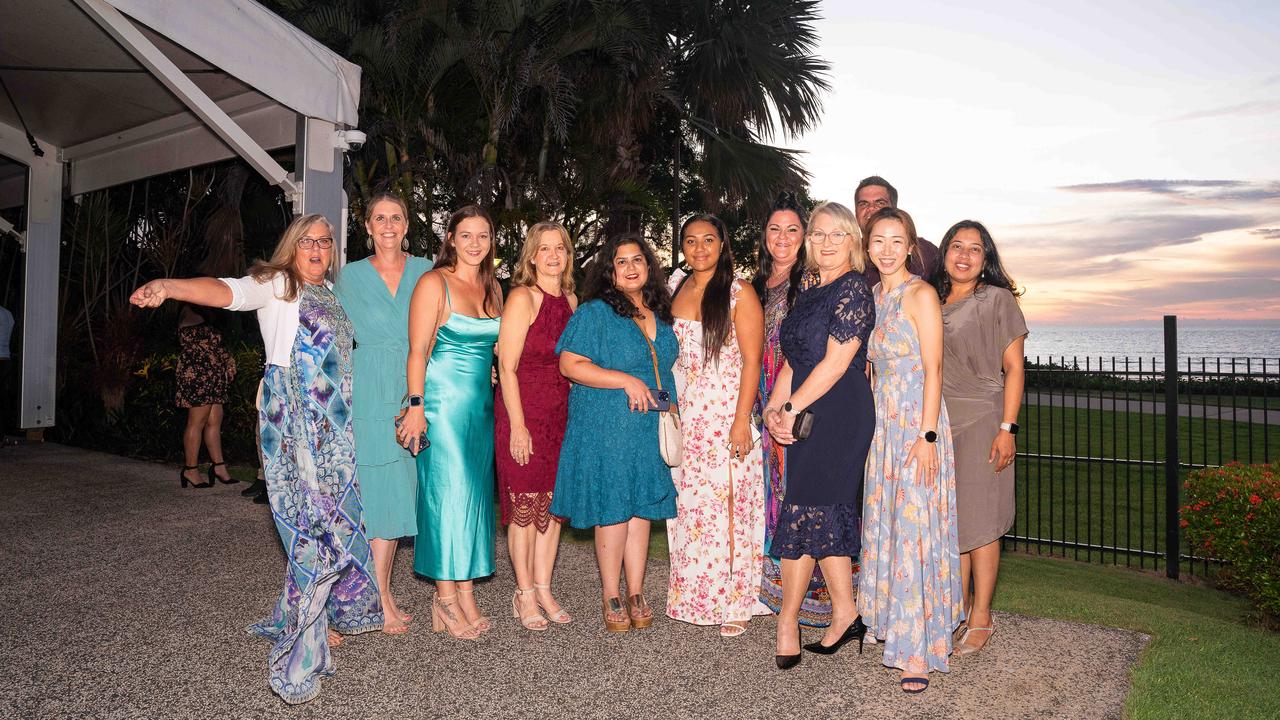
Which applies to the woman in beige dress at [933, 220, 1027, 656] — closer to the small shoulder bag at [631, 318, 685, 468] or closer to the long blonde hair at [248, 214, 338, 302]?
the small shoulder bag at [631, 318, 685, 468]

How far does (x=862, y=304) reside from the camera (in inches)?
137

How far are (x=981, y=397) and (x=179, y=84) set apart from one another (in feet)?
15.9

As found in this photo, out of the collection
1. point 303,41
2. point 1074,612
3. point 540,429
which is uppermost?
point 303,41

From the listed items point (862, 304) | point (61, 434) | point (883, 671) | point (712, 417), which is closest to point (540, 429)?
point (712, 417)

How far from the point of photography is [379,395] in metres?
3.91

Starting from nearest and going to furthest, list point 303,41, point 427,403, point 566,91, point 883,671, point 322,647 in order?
point 322,647
point 883,671
point 427,403
point 303,41
point 566,91

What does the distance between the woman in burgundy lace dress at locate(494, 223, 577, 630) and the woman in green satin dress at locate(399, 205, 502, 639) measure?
12 centimetres

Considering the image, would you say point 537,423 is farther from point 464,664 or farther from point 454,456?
point 464,664

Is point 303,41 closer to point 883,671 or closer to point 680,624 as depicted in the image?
point 680,624

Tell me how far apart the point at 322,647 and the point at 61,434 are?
30.9 feet

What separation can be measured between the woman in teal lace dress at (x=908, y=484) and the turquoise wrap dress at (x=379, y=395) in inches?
82.9

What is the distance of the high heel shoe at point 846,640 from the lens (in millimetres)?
3705

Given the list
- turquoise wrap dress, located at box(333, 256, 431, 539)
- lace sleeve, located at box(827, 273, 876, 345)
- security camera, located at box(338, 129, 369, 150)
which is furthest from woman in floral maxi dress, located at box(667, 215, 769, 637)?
security camera, located at box(338, 129, 369, 150)

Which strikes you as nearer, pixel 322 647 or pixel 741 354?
pixel 322 647
